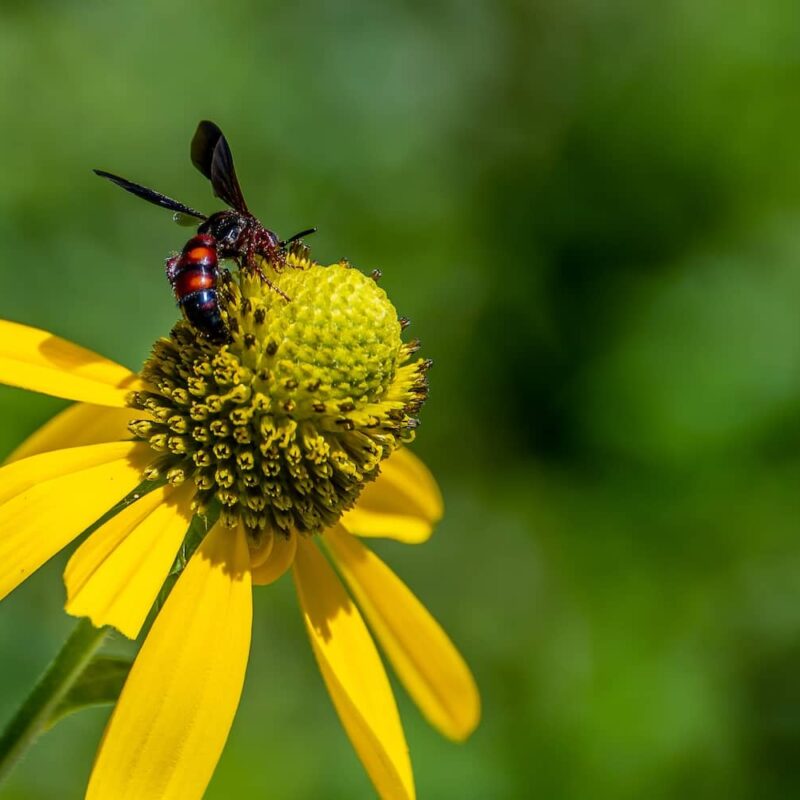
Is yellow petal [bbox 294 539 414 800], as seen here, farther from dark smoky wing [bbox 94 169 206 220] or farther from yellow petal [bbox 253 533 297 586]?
dark smoky wing [bbox 94 169 206 220]

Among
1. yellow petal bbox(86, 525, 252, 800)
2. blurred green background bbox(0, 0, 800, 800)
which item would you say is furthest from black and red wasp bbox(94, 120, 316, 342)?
blurred green background bbox(0, 0, 800, 800)

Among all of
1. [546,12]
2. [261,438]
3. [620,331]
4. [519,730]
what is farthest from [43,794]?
[546,12]

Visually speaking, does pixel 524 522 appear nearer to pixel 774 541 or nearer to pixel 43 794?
pixel 774 541

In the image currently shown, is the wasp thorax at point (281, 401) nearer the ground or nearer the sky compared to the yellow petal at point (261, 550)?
nearer the sky

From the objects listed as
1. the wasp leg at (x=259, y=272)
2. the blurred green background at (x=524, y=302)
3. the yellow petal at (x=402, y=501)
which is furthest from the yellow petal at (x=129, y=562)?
the blurred green background at (x=524, y=302)

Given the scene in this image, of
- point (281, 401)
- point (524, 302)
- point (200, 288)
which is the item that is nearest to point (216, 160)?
point (200, 288)

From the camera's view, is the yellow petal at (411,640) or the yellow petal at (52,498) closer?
the yellow petal at (52,498)

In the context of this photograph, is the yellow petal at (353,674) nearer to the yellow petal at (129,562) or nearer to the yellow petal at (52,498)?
the yellow petal at (129,562)
